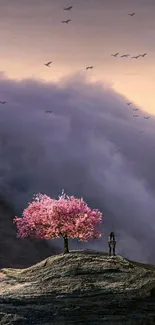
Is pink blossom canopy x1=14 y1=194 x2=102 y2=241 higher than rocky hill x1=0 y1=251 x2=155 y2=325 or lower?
higher

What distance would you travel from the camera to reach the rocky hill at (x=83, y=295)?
27.3m

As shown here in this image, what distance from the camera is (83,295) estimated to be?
27.5 metres

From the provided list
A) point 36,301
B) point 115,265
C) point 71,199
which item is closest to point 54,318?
point 36,301

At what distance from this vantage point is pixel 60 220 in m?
29.3

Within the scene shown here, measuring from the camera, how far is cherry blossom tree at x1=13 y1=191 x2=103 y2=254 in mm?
29344

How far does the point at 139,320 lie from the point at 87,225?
489 centimetres

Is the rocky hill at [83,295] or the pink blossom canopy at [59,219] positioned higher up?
the pink blossom canopy at [59,219]

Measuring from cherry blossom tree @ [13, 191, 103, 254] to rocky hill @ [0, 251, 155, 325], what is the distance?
1.39m

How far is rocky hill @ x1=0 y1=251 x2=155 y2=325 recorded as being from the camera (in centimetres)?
2730

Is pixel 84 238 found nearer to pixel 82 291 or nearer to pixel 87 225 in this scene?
pixel 87 225

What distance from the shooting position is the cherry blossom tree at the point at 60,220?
2934cm

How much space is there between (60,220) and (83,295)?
3665 mm

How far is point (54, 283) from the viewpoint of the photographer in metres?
28.0

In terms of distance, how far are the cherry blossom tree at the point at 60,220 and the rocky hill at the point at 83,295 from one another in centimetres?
139
